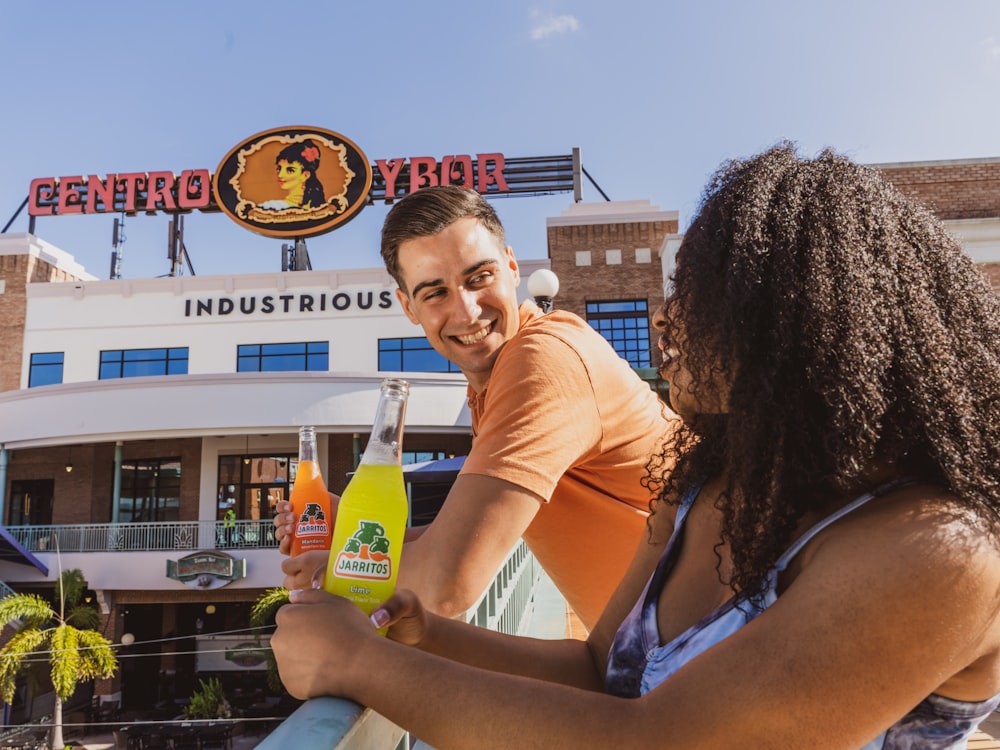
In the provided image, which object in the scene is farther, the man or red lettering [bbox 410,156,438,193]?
red lettering [bbox 410,156,438,193]

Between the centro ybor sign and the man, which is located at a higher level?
the centro ybor sign

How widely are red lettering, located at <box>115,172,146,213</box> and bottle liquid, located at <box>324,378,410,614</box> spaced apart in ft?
89.4

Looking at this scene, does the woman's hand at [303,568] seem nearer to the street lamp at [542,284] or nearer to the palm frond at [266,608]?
the street lamp at [542,284]

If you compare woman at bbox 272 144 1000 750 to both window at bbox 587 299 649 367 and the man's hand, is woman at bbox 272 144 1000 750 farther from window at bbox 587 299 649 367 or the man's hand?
window at bbox 587 299 649 367

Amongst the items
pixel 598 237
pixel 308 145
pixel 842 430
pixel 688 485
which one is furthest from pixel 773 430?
pixel 308 145

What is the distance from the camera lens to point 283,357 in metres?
23.4

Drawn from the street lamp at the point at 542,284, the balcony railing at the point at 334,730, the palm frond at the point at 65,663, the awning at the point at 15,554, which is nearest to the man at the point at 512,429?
the balcony railing at the point at 334,730

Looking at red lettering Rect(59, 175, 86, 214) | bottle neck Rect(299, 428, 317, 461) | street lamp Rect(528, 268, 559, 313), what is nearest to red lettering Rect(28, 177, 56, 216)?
red lettering Rect(59, 175, 86, 214)

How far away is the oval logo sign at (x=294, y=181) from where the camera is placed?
24062 mm

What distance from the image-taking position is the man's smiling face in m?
2.12

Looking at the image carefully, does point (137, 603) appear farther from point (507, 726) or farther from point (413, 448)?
point (507, 726)

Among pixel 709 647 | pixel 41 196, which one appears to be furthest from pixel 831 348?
pixel 41 196

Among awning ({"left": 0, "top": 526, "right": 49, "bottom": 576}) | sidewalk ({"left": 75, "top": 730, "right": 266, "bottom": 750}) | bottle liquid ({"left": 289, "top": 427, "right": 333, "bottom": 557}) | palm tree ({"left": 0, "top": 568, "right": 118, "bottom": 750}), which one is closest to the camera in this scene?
bottle liquid ({"left": 289, "top": 427, "right": 333, "bottom": 557})

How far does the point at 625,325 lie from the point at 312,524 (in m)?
20.9
